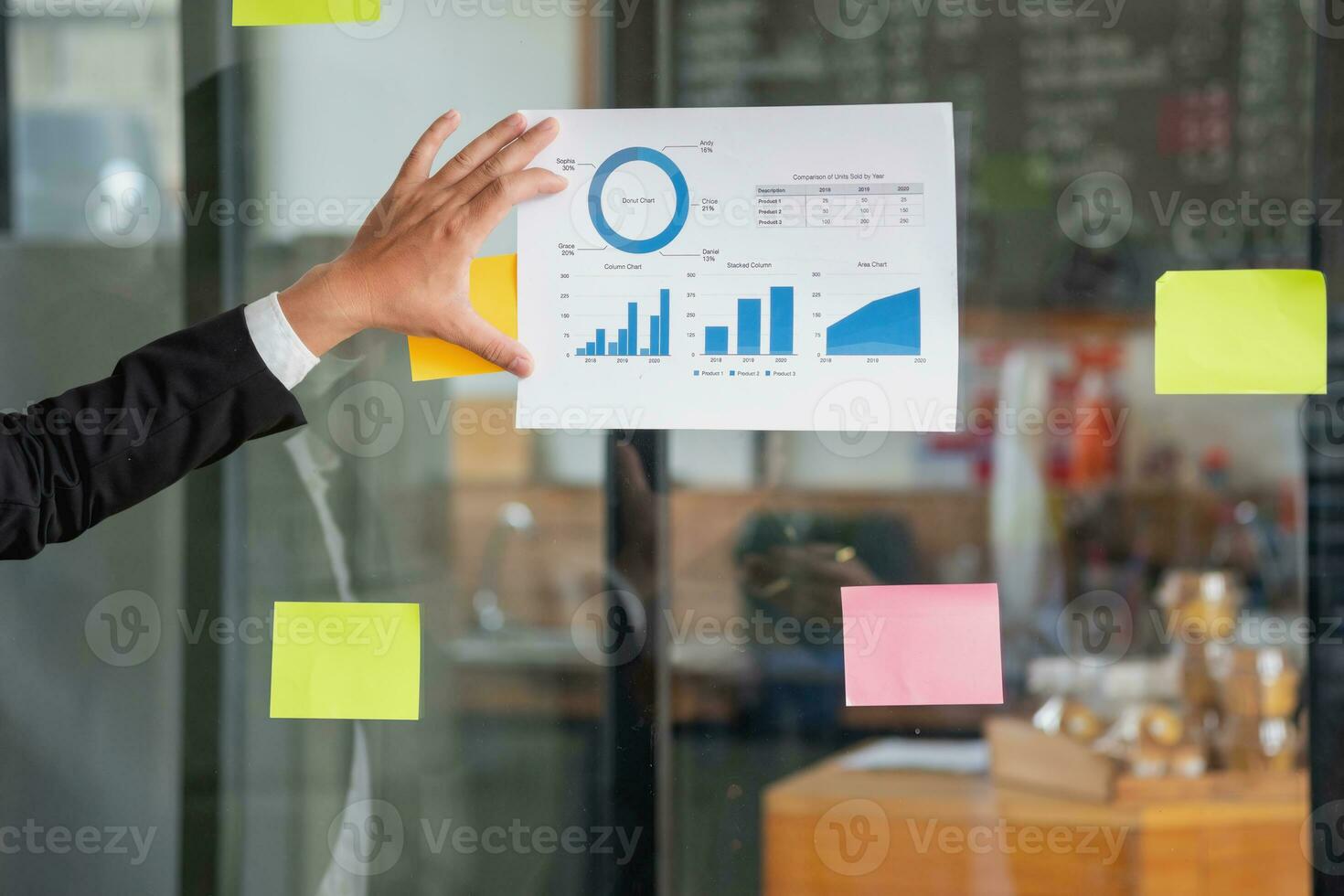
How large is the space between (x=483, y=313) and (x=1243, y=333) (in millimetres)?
620

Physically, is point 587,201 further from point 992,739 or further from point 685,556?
point 992,739

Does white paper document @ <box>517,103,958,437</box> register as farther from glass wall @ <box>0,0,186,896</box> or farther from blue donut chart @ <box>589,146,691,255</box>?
glass wall @ <box>0,0,186,896</box>

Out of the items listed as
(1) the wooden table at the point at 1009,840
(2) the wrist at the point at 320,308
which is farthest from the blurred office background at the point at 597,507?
(2) the wrist at the point at 320,308

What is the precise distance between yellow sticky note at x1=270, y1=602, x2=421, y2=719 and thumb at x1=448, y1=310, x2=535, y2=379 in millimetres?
256

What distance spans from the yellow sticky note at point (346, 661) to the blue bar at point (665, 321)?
1.09 feet

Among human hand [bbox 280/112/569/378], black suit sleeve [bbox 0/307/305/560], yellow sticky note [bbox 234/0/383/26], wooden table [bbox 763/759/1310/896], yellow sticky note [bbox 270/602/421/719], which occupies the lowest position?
wooden table [bbox 763/759/1310/896]

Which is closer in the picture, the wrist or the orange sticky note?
the wrist

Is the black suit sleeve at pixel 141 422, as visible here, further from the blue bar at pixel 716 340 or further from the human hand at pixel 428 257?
the blue bar at pixel 716 340

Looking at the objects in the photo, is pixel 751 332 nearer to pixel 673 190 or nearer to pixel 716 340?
pixel 716 340

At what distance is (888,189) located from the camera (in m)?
0.99

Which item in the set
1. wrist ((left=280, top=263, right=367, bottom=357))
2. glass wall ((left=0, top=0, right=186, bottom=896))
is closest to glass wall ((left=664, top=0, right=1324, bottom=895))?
wrist ((left=280, top=263, right=367, bottom=357))

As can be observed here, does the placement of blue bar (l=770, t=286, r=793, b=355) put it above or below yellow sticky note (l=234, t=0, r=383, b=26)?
below

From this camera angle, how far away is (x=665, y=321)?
1010mm

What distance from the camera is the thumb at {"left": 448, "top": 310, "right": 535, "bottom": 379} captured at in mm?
975
